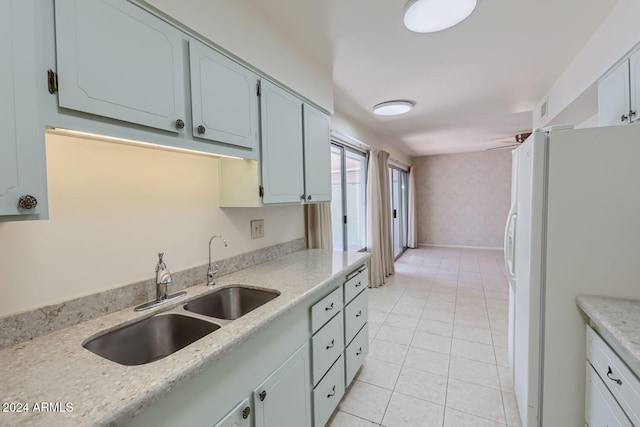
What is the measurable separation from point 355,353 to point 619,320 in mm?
1430

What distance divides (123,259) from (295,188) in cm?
103

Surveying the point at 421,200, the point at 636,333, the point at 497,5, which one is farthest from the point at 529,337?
the point at 421,200

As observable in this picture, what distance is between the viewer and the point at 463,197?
705 cm

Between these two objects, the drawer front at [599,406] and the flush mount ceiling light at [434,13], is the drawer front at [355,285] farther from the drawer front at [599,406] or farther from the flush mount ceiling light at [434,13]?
the flush mount ceiling light at [434,13]

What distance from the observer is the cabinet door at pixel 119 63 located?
810 mm

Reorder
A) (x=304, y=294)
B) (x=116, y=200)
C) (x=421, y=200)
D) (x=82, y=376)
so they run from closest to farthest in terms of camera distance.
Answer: (x=82, y=376)
(x=116, y=200)
(x=304, y=294)
(x=421, y=200)

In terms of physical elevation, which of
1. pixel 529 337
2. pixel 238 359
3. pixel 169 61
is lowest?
pixel 529 337

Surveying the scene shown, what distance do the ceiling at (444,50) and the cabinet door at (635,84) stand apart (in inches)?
15.2

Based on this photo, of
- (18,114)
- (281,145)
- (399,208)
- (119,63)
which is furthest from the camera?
(399,208)

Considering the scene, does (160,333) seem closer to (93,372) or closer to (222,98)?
(93,372)

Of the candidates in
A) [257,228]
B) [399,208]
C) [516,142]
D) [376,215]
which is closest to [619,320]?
[257,228]

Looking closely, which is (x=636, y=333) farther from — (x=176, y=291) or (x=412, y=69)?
(x=412, y=69)

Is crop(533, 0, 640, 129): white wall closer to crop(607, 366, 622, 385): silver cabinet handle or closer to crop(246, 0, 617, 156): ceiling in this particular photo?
crop(246, 0, 617, 156): ceiling

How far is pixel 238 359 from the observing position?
38.9 inches
